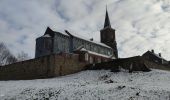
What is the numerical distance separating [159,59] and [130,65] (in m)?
41.3

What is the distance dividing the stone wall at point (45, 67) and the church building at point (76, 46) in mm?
6293

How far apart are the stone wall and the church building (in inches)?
248

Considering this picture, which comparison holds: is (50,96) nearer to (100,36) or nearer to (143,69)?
(143,69)

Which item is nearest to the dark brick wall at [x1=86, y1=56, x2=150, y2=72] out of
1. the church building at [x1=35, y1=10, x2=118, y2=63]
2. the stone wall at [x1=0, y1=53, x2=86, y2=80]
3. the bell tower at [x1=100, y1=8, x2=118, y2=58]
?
the stone wall at [x1=0, y1=53, x2=86, y2=80]

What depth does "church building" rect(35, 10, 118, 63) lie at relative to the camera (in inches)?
2012

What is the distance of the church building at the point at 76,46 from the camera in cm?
5109

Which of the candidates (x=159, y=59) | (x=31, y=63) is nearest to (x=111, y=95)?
(x=31, y=63)

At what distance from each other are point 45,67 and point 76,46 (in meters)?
19.5

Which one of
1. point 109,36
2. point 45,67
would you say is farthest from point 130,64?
point 109,36

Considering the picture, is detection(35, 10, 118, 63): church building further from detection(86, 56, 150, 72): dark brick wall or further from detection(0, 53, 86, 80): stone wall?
detection(86, 56, 150, 72): dark brick wall

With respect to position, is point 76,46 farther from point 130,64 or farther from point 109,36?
point 130,64

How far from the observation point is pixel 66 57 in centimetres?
4066

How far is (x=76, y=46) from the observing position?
5725 centimetres

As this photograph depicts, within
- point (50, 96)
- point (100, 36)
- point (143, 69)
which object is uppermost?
point (100, 36)
